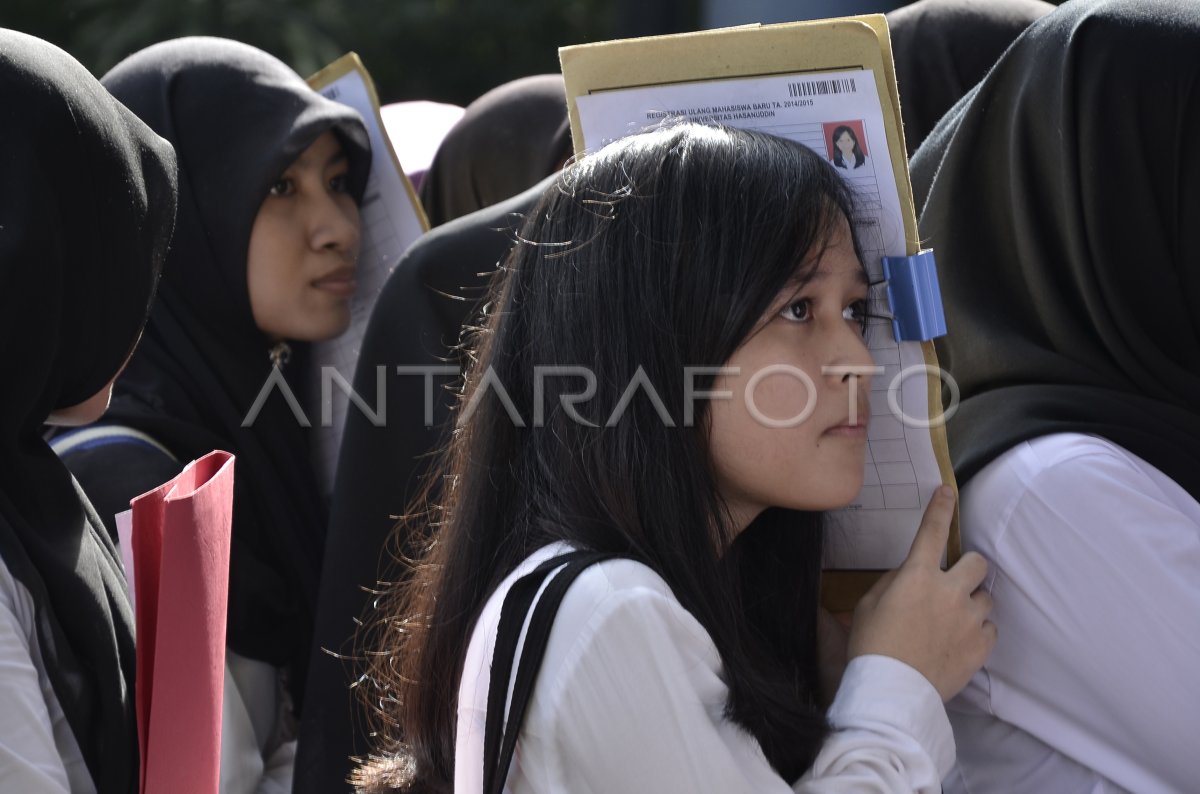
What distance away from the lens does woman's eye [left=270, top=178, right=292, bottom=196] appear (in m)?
2.89

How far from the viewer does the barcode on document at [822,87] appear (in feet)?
5.17

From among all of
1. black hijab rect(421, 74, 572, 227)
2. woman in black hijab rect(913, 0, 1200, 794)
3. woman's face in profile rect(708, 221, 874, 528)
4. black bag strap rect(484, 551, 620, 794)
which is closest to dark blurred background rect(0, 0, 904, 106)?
black hijab rect(421, 74, 572, 227)

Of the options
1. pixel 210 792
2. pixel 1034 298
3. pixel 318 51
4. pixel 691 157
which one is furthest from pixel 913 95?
pixel 318 51

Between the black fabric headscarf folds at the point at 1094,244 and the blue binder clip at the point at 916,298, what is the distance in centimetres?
20

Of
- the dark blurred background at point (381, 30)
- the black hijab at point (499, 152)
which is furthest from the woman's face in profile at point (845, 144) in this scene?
the dark blurred background at point (381, 30)

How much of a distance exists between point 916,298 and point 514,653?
0.60 meters

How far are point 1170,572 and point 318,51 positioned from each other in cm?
746

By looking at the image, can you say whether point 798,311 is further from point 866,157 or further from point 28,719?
point 28,719

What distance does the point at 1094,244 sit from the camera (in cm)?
178

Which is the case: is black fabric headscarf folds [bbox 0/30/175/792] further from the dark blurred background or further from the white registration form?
the dark blurred background

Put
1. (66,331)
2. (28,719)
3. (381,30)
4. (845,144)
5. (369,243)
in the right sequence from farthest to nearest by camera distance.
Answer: (381,30) → (369,243) → (66,331) → (845,144) → (28,719)

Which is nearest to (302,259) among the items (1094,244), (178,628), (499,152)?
(499,152)

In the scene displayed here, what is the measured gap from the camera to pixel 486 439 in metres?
1.64

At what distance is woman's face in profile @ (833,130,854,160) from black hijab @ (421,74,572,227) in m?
1.91
